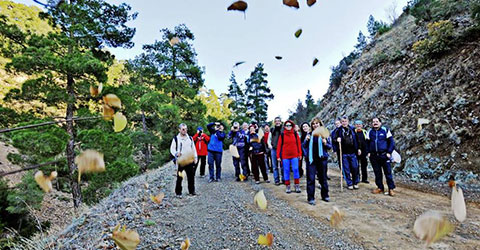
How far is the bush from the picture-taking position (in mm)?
9859

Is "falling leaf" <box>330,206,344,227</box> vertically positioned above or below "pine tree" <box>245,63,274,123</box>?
below

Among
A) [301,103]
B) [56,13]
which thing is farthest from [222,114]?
[56,13]

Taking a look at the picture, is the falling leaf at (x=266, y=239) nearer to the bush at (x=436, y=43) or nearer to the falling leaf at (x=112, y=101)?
the falling leaf at (x=112, y=101)

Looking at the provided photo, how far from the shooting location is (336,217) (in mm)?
4230

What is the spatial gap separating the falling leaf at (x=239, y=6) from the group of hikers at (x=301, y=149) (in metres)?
2.51

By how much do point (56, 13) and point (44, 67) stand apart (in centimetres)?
225

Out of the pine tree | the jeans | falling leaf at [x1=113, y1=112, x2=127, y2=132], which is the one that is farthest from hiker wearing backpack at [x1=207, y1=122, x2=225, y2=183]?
the pine tree

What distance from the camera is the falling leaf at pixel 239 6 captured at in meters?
1.95

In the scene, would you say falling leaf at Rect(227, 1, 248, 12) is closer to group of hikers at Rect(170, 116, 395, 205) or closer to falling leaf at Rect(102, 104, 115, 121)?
falling leaf at Rect(102, 104, 115, 121)

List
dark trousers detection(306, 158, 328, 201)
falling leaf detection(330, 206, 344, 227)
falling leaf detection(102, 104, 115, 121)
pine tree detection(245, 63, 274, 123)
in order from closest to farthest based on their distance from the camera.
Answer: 1. falling leaf detection(102, 104, 115, 121)
2. falling leaf detection(330, 206, 344, 227)
3. dark trousers detection(306, 158, 328, 201)
4. pine tree detection(245, 63, 274, 123)

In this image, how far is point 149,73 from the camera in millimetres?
18344

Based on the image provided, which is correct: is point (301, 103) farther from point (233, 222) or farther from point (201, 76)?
point (233, 222)

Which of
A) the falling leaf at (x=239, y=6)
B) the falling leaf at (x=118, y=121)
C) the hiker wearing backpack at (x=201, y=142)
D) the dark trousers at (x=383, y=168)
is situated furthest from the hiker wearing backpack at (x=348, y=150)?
the falling leaf at (x=118, y=121)

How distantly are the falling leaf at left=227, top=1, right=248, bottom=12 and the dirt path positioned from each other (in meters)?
3.03
